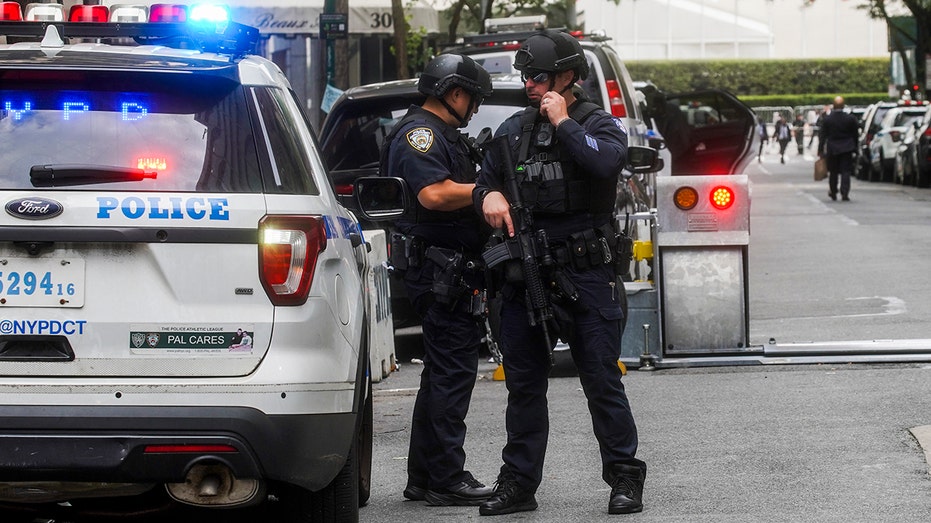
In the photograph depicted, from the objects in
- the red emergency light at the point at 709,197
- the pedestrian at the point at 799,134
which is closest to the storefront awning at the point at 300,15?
the red emergency light at the point at 709,197

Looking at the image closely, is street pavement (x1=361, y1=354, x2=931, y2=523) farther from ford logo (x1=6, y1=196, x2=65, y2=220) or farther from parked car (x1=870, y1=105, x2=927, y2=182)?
parked car (x1=870, y1=105, x2=927, y2=182)

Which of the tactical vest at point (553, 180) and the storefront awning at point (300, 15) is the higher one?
the storefront awning at point (300, 15)

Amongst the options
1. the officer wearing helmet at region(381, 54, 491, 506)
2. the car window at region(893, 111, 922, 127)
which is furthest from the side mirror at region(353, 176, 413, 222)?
the car window at region(893, 111, 922, 127)

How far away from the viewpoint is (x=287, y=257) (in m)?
4.52

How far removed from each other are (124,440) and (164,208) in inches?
25.6

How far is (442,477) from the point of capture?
632 centimetres

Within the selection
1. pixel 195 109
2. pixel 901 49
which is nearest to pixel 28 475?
pixel 195 109

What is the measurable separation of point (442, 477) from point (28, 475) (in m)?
2.23

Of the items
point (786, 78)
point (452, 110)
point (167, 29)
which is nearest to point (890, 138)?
point (452, 110)

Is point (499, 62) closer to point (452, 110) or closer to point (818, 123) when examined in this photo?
point (452, 110)

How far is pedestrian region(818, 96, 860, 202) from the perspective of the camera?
27.7 m

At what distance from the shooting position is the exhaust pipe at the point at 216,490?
4.60 metres

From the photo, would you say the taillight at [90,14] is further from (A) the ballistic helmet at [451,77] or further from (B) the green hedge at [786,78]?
(B) the green hedge at [786,78]

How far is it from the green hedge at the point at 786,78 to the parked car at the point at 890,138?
104 ft
